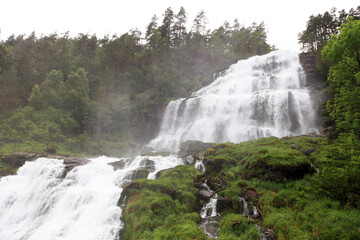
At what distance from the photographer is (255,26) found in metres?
61.1

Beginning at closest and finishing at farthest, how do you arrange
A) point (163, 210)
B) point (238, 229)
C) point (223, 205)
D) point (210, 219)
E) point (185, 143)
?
point (238, 229) → point (210, 219) → point (163, 210) → point (223, 205) → point (185, 143)

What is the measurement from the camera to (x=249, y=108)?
2948cm

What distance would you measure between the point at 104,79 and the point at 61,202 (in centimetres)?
3307

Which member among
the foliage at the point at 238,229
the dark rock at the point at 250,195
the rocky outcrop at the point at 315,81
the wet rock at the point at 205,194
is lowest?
the wet rock at the point at 205,194

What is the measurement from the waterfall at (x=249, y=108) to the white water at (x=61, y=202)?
13358 mm

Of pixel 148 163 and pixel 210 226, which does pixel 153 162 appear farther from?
pixel 210 226

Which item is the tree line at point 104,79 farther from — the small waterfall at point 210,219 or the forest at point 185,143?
the small waterfall at point 210,219

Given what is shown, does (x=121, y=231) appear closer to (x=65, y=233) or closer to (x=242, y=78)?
(x=65, y=233)

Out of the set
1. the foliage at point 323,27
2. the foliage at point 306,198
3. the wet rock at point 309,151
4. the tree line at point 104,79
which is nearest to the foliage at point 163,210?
the foliage at point 306,198

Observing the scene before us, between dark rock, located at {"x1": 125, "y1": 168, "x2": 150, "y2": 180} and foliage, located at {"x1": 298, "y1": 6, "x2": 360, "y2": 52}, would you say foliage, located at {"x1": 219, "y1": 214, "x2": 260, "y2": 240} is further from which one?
foliage, located at {"x1": 298, "y1": 6, "x2": 360, "y2": 52}

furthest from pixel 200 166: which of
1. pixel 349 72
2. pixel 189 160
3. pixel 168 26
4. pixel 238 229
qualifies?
pixel 168 26

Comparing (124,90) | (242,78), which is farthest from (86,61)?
(242,78)

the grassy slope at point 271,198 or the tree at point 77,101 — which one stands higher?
the tree at point 77,101

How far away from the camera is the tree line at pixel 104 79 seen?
34.0 metres
